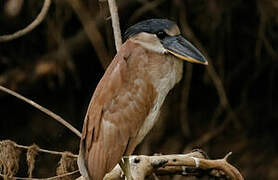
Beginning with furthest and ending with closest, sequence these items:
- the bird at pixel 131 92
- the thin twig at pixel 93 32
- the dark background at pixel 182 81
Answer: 1. the dark background at pixel 182 81
2. the thin twig at pixel 93 32
3. the bird at pixel 131 92

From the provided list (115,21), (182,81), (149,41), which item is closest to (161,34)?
(149,41)

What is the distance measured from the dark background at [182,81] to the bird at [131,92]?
4.91ft

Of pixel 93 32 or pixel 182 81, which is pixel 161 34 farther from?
pixel 182 81

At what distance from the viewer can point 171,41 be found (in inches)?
77.2

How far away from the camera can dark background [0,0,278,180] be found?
3607 millimetres

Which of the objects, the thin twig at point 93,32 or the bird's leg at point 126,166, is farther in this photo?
the thin twig at point 93,32

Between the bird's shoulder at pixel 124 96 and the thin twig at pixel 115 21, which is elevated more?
the thin twig at pixel 115 21

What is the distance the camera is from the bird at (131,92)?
6.35 ft

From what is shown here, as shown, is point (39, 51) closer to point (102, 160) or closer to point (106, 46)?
point (106, 46)

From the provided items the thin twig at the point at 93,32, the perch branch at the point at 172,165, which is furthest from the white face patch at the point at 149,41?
the thin twig at the point at 93,32

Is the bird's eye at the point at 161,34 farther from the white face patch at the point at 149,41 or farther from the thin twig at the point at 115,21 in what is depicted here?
the thin twig at the point at 115,21

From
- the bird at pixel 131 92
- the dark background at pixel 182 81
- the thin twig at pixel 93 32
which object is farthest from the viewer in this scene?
the dark background at pixel 182 81

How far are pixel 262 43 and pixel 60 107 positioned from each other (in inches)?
55.6

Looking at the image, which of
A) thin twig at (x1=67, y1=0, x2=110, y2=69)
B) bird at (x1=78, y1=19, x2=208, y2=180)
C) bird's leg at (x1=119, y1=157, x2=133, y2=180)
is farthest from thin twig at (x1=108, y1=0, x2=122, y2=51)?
thin twig at (x1=67, y1=0, x2=110, y2=69)
